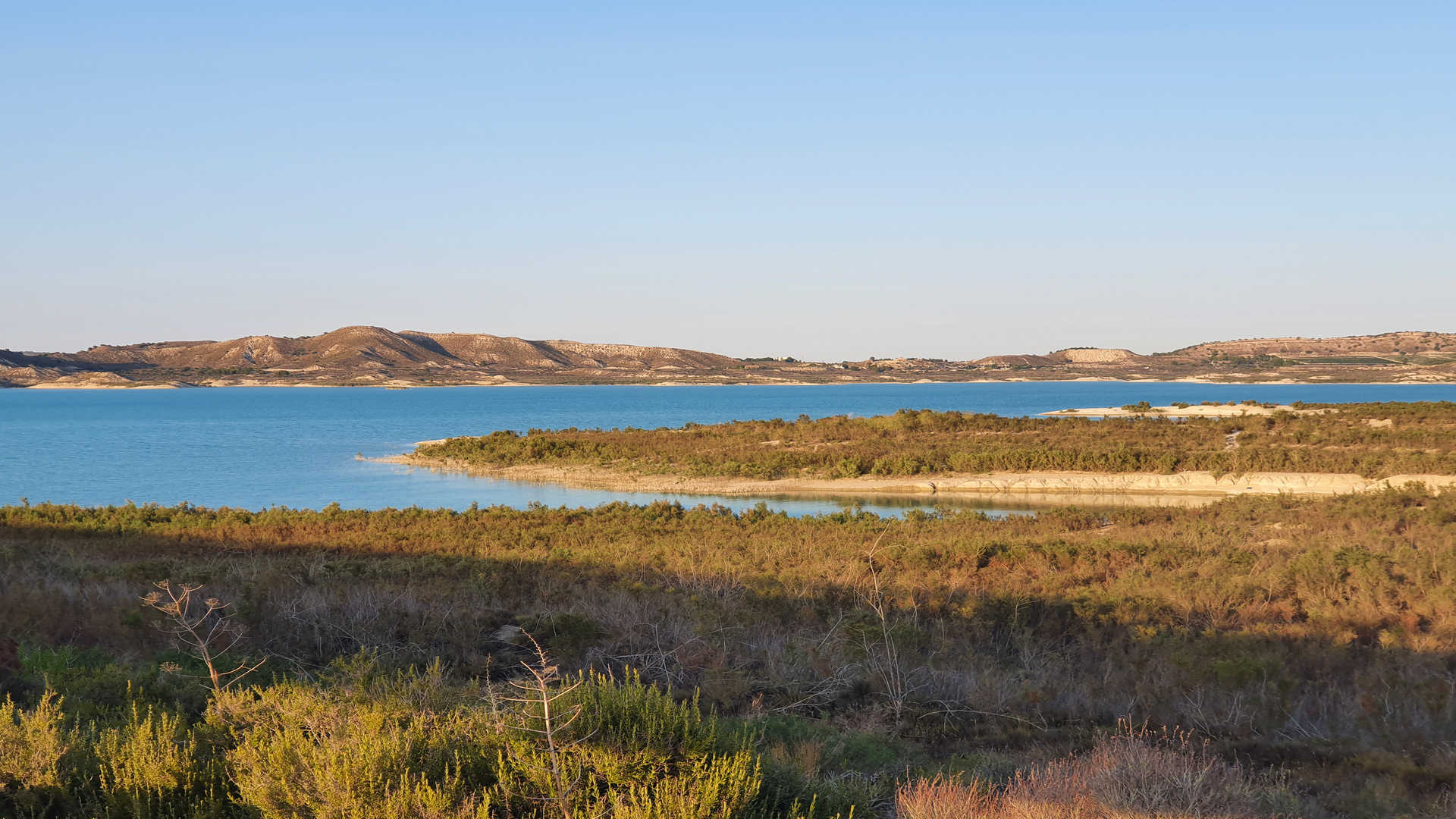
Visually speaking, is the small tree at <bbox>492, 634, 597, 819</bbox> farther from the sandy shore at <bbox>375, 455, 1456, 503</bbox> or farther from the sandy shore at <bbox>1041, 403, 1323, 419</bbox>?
the sandy shore at <bbox>1041, 403, 1323, 419</bbox>

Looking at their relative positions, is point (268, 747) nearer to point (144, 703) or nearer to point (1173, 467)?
point (144, 703)

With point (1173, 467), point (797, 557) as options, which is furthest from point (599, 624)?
point (1173, 467)

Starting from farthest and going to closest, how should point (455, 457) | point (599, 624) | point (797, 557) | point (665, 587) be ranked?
point (455, 457), point (797, 557), point (665, 587), point (599, 624)

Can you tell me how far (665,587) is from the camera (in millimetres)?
14297

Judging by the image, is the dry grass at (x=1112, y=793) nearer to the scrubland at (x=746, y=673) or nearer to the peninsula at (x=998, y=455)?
the scrubland at (x=746, y=673)

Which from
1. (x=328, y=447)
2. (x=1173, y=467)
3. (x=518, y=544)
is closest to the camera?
(x=518, y=544)

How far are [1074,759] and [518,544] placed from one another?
1491 centimetres

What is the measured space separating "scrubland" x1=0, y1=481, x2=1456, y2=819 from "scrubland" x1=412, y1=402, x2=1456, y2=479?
15.3 meters

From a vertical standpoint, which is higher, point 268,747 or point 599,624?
point 268,747

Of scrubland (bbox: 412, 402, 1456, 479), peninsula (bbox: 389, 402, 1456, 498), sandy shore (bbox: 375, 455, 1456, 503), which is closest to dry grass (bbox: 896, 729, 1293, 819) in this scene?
sandy shore (bbox: 375, 455, 1456, 503)

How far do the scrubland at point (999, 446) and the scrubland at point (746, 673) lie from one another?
15274 millimetres

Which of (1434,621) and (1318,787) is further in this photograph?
(1434,621)

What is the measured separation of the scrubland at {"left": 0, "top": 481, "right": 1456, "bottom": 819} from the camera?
5.10 m

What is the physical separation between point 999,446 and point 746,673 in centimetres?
3512
